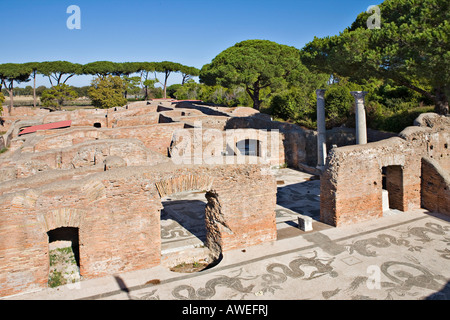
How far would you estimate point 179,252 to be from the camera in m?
7.65

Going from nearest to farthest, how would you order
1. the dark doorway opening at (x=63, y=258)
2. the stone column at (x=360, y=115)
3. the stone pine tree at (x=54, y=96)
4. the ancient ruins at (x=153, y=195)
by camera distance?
the ancient ruins at (x=153, y=195)
the dark doorway opening at (x=63, y=258)
the stone column at (x=360, y=115)
the stone pine tree at (x=54, y=96)

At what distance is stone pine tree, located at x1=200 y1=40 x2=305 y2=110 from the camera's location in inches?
1142

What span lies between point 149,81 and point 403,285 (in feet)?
162

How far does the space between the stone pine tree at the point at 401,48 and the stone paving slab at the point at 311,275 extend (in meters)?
5.96

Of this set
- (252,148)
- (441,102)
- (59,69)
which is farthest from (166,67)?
(441,102)

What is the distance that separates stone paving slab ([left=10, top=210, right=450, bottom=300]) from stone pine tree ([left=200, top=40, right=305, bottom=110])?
883 inches

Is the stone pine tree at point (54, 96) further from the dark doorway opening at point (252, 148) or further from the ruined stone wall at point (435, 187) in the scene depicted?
the ruined stone wall at point (435, 187)

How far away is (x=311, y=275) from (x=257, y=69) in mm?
24932

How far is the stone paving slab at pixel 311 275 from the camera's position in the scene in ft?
19.9

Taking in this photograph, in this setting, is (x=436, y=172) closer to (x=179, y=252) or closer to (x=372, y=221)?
(x=372, y=221)

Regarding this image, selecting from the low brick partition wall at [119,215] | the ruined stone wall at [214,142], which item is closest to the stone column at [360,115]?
the ruined stone wall at [214,142]

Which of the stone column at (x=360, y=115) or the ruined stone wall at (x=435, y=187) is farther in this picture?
the stone column at (x=360, y=115)

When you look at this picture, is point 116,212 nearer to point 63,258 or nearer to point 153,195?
point 153,195

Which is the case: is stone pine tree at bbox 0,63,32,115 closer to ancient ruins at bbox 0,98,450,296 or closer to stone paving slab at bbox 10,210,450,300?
ancient ruins at bbox 0,98,450,296
